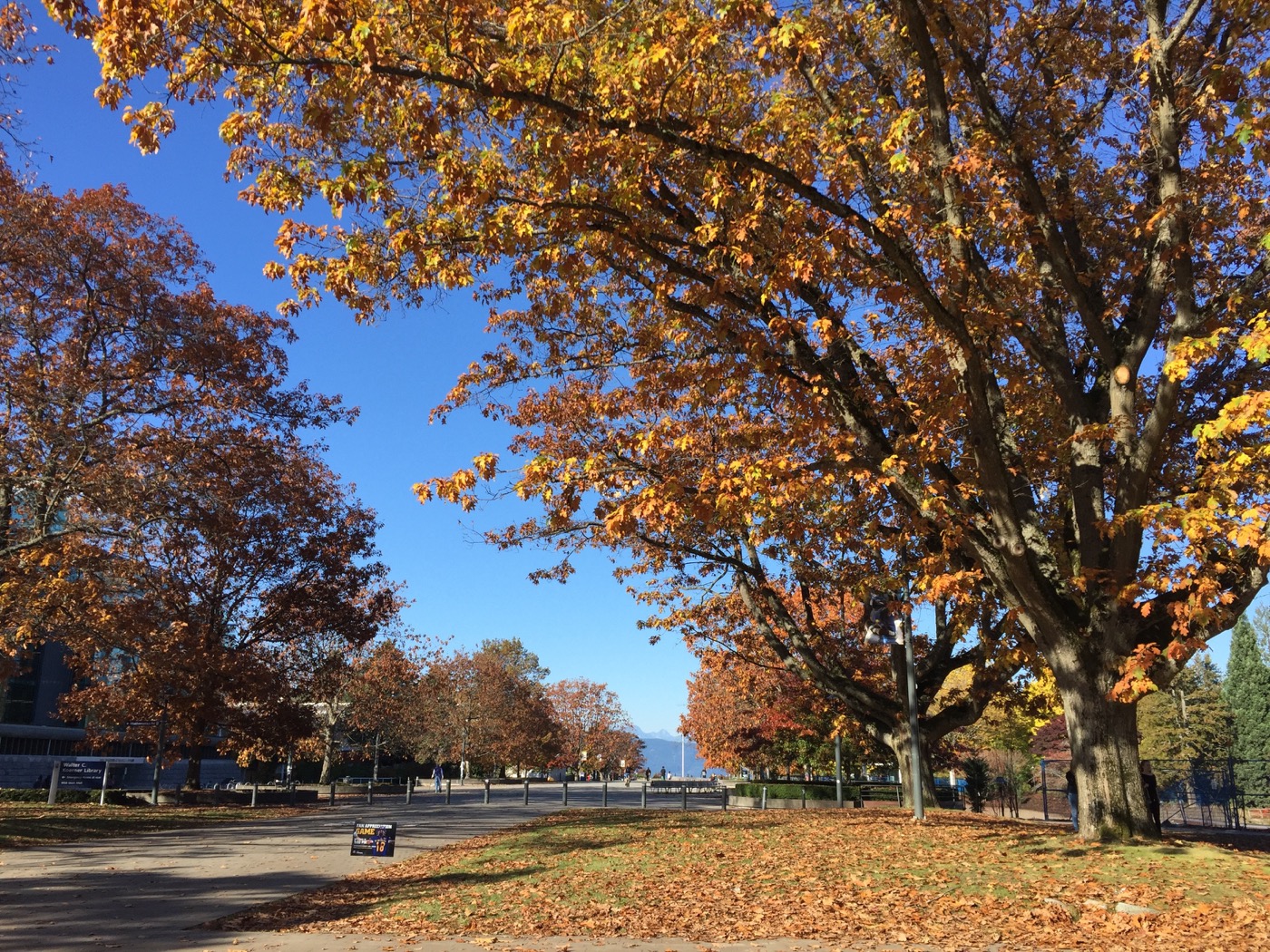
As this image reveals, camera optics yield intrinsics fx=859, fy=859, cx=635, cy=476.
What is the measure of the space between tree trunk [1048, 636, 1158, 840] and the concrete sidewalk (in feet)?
18.9

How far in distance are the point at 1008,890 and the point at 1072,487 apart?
5.67m

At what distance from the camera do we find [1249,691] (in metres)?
50.9

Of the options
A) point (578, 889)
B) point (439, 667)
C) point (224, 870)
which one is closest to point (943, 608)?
point (578, 889)

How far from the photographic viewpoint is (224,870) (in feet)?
36.9

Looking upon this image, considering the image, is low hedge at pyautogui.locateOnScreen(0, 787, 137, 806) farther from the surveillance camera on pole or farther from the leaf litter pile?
the surveillance camera on pole

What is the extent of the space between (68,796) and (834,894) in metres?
A: 25.6

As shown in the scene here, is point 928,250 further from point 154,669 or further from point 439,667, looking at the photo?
point 439,667

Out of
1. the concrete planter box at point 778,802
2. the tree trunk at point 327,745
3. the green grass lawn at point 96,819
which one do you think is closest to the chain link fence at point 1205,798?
the concrete planter box at point 778,802

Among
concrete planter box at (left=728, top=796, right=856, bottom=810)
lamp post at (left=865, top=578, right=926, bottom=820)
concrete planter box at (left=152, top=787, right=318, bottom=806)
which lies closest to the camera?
lamp post at (left=865, top=578, right=926, bottom=820)

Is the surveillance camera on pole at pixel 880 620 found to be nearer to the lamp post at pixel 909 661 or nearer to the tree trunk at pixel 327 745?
the lamp post at pixel 909 661

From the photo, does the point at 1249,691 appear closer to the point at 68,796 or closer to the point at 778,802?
the point at 778,802

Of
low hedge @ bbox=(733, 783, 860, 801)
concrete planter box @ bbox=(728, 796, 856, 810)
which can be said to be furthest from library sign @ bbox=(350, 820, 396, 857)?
low hedge @ bbox=(733, 783, 860, 801)

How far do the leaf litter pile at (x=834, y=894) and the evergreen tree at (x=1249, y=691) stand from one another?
43.4 m

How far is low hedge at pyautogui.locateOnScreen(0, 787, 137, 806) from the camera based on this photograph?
2516cm
